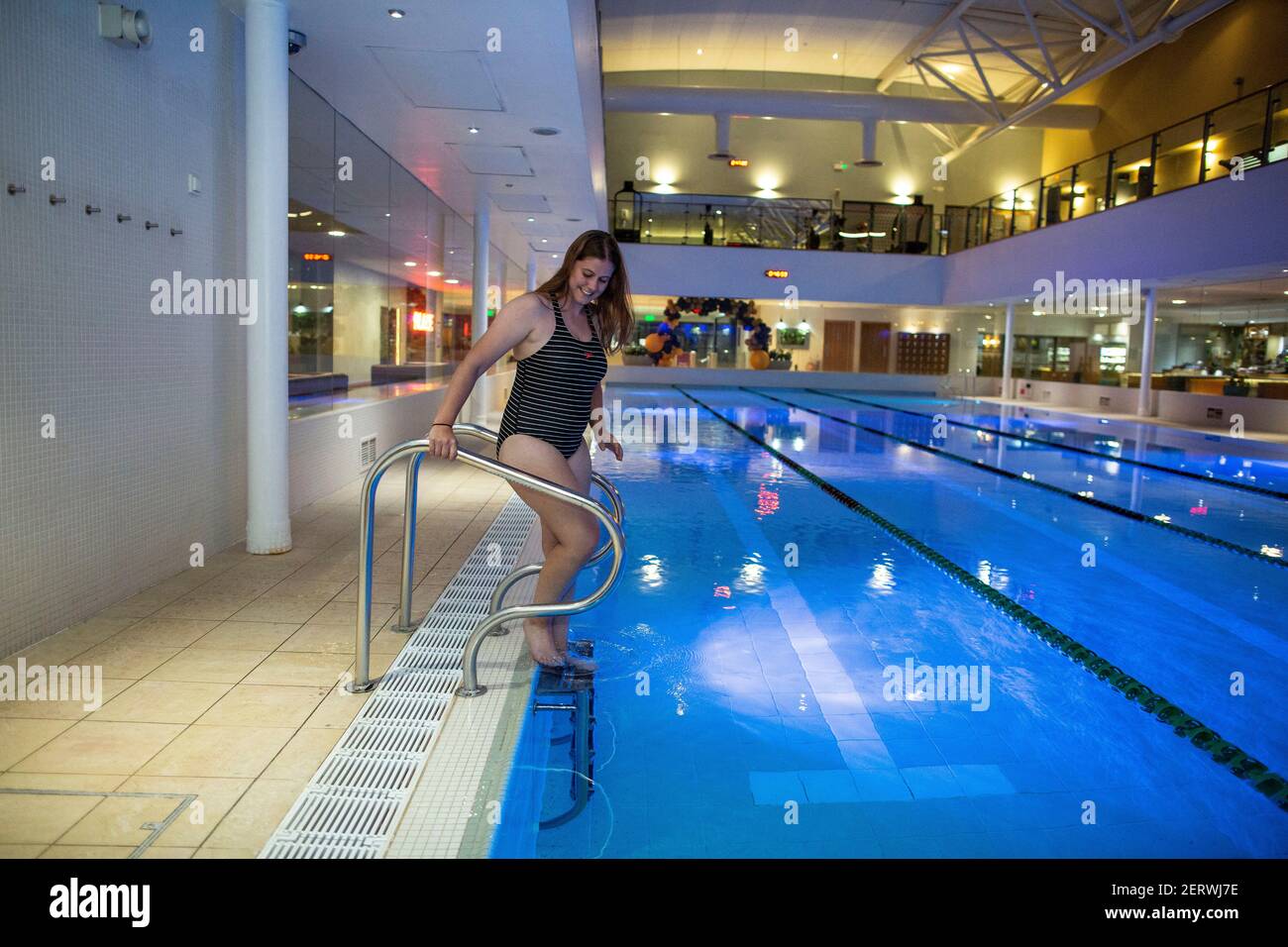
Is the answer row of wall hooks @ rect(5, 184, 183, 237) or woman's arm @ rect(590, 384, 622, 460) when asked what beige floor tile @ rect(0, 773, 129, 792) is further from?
row of wall hooks @ rect(5, 184, 183, 237)

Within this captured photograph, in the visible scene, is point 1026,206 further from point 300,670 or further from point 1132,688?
point 300,670

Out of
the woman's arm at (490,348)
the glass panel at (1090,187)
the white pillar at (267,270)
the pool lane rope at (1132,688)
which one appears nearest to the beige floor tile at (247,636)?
the woman's arm at (490,348)

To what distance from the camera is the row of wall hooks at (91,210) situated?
A: 3.03 m

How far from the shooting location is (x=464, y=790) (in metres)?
2.26

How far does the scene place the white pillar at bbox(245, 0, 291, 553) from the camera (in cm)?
Result: 448

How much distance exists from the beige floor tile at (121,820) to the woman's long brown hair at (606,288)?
63.2 inches

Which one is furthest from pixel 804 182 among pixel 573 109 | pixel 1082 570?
pixel 1082 570

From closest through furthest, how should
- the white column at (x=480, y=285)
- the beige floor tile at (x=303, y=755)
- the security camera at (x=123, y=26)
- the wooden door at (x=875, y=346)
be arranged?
1. the beige floor tile at (x=303, y=755)
2. the security camera at (x=123, y=26)
3. the white column at (x=480, y=285)
4. the wooden door at (x=875, y=346)

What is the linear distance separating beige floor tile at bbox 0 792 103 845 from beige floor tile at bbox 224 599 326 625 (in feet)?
4.76

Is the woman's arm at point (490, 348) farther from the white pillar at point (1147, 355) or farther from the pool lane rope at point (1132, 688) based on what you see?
the white pillar at point (1147, 355)

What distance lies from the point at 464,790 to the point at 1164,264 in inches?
590

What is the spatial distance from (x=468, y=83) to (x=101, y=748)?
15.7 feet

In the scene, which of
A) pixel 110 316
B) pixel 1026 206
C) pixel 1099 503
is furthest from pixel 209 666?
pixel 1026 206

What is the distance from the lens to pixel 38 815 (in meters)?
2.06
